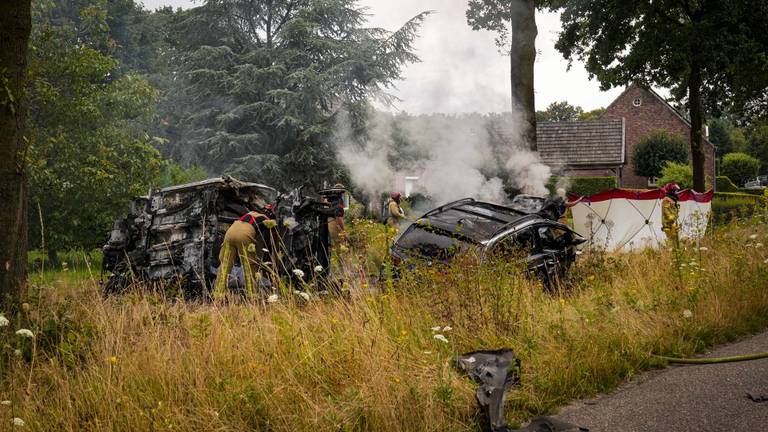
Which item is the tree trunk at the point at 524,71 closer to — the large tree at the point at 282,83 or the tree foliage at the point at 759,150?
the large tree at the point at 282,83

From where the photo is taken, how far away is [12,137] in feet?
18.3

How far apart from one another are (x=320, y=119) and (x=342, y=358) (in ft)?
67.7

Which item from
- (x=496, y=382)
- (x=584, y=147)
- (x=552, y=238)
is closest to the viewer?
(x=496, y=382)

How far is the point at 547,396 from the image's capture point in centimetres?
522

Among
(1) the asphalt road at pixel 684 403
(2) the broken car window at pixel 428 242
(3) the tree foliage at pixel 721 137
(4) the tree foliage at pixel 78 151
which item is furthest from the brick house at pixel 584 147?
(3) the tree foliage at pixel 721 137

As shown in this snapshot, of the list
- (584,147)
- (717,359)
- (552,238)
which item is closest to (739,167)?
(584,147)

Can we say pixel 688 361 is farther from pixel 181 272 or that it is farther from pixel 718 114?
pixel 718 114

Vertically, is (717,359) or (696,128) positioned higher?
(696,128)

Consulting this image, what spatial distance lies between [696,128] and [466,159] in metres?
7.94

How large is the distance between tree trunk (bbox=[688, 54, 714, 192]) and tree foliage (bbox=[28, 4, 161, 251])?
15336 mm

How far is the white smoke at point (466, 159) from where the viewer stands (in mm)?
16969

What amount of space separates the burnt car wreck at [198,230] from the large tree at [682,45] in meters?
13.4

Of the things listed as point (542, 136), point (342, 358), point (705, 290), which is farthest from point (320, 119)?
point (342, 358)

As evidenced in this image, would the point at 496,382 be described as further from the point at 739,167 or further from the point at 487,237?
the point at 739,167
